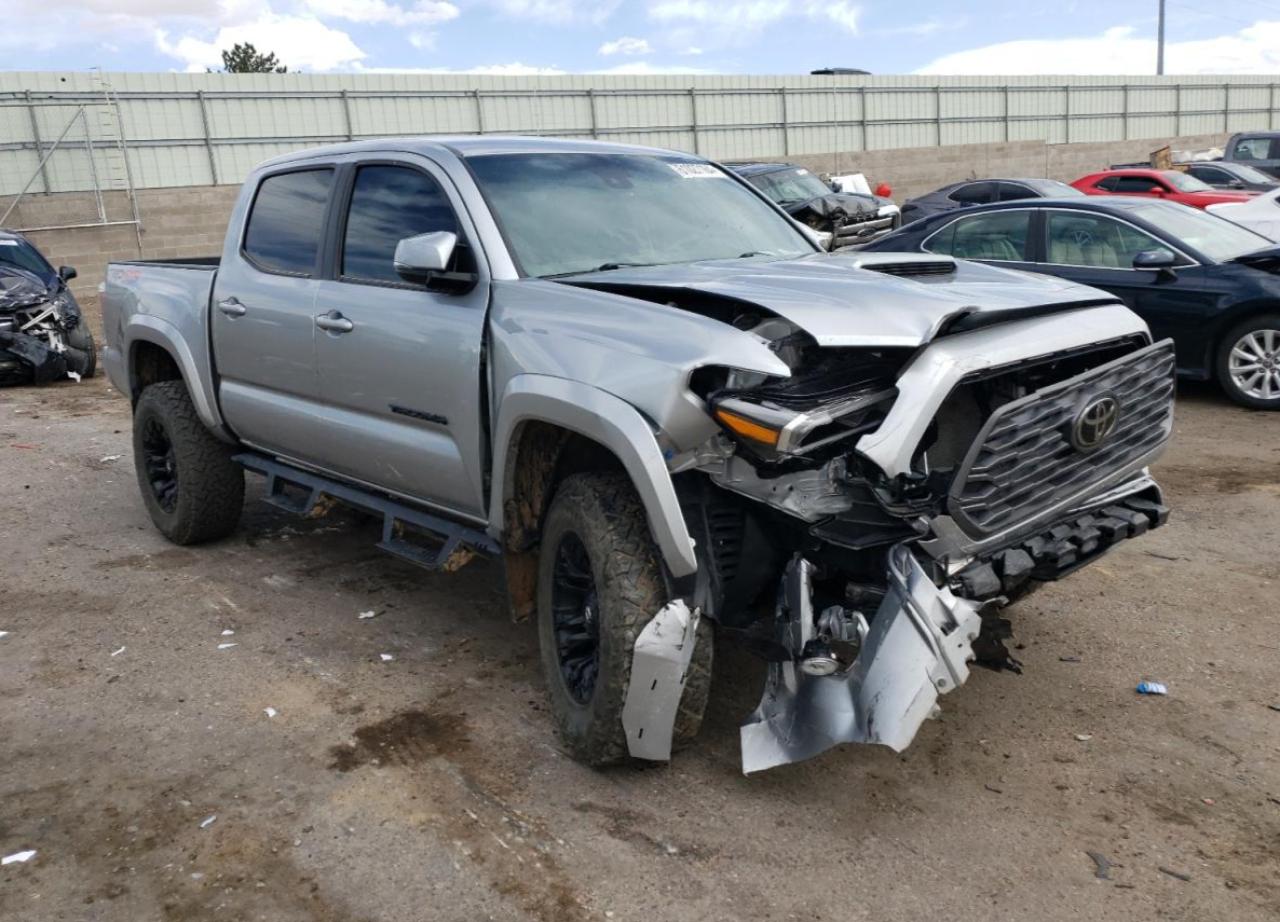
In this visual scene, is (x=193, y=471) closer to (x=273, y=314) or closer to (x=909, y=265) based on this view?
(x=273, y=314)

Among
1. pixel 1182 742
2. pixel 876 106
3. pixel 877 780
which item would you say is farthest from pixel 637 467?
pixel 876 106

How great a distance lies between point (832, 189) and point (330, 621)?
608 inches

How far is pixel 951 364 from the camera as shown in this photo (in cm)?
331

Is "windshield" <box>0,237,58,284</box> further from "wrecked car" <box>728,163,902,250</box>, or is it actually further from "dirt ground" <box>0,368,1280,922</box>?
"wrecked car" <box>728,163,902,250</box>

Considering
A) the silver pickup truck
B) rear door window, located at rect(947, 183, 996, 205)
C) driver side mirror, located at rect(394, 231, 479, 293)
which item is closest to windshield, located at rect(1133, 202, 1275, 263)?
the silver pickup truck

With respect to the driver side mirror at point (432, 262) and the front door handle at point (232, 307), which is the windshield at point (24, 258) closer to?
the front door handle at point (232, 307)

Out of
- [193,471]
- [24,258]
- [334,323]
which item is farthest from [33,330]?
[334,323]

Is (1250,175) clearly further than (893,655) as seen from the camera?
Yes

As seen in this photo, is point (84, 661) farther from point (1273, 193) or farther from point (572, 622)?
point (1273, 193)

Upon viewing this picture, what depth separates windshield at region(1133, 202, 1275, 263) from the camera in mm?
8820

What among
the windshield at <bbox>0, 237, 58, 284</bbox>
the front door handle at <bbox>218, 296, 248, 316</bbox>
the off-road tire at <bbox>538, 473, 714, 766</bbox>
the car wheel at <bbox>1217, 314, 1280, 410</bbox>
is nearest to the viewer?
the off-road tire at <bbox>538, 473, 714, 766</bbox>

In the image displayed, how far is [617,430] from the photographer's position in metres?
3.40

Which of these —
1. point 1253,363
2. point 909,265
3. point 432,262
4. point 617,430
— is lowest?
point 1253,363

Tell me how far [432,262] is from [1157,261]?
6.42 m
